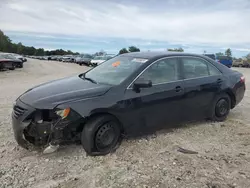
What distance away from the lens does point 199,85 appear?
4.91 metres

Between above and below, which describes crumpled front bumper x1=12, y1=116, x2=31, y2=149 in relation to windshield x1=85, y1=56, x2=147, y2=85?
below

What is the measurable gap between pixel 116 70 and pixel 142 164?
1760mm

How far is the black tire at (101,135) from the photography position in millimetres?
3625

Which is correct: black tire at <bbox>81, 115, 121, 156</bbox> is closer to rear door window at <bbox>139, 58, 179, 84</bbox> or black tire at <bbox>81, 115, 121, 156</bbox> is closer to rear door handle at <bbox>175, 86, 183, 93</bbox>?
rear door window at <bbox>139, 58, 179, 84</bbox>

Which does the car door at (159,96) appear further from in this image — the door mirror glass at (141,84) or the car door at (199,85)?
the car door at (199,85)

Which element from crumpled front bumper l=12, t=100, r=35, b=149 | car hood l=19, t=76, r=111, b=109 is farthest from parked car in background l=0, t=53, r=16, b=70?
crumpled front bumper l=12, t=100, r=35, b=149

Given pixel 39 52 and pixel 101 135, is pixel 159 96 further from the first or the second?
pixel 39 52

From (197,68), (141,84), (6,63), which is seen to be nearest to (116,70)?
(141,84)

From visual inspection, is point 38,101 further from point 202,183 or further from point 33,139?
point 202,183

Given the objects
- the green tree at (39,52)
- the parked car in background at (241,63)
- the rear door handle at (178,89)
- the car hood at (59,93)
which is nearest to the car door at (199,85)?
the rear door handle at (178,89)

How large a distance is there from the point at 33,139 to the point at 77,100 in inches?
33.6

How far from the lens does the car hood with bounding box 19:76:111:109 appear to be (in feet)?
11.6

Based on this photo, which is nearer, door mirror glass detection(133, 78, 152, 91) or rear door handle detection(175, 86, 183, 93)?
door mirror glass detection(133, 78, 152, 91)

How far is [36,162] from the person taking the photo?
3.54 metres
